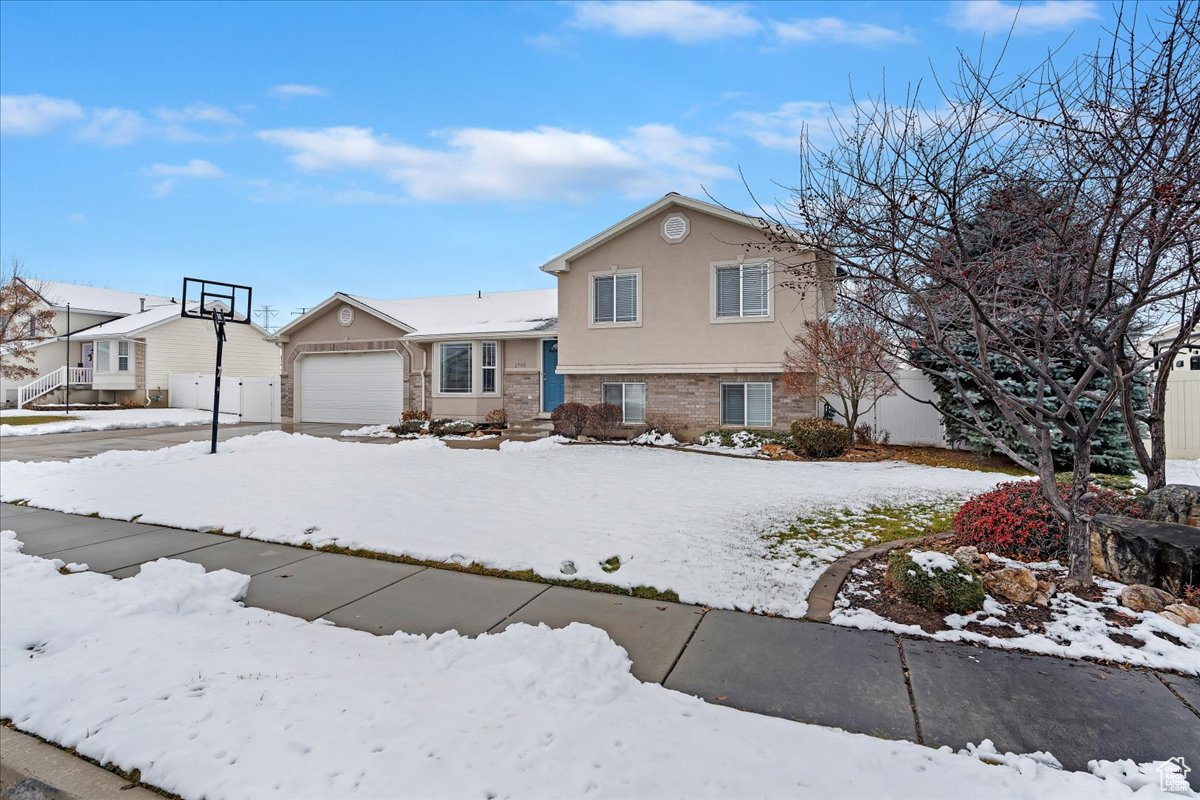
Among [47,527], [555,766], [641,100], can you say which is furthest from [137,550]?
[641,100]

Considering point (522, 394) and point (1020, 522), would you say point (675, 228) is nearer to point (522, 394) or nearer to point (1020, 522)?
point (522, 394)

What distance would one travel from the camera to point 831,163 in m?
5.23

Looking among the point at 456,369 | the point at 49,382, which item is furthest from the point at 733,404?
the point at 49,382

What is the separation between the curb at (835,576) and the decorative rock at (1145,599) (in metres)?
1.73

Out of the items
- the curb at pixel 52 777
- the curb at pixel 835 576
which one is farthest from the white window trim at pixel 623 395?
the curb at pixel 52 777

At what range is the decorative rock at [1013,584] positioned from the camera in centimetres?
422

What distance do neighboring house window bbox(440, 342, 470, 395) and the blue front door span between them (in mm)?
2907

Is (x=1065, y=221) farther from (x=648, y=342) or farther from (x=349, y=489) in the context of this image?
(x=648, y=342)

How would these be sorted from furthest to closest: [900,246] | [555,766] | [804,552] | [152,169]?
[152,169] < [804,552] < [900,246] < [555,766]

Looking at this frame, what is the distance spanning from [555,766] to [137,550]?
5694mm

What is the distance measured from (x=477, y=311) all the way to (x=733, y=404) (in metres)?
11.0

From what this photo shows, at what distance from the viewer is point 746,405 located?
1466 cm

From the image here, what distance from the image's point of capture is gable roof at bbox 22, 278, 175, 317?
29.8m

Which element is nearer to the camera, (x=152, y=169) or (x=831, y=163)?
(x=831, y=163)
